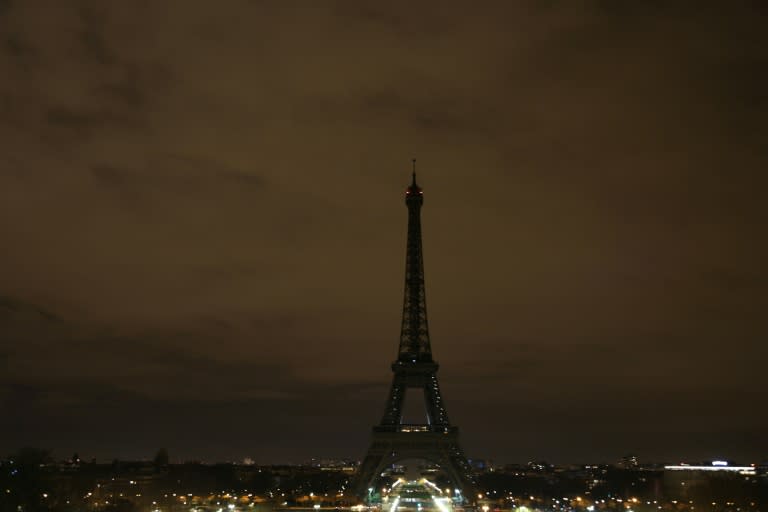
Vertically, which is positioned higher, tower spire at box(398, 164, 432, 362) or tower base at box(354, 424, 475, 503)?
tower spire at box(398, 164, 432, 362)

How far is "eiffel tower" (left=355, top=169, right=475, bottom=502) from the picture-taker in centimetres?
10725

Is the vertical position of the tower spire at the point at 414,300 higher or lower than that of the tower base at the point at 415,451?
higher

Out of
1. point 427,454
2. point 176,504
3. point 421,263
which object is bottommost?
point 176,504

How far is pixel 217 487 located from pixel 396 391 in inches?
1918

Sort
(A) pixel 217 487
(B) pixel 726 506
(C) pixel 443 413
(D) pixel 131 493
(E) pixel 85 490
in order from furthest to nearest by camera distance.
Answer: (A) pixel 217 487 < (D) pixel 131 493 < (C) pixel 443 413 < (E) pixel 85 490 < (B) pixel 726 506

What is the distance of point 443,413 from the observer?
111375 millimetres

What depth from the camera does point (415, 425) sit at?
371 feet

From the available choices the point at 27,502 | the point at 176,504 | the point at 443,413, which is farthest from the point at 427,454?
the point at 27,502

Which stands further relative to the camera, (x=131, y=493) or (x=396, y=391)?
(x=131, y=493)

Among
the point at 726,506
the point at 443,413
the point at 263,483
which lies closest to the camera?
the point at 726,506

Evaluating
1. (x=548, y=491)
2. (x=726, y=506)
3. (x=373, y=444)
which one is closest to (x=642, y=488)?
(x=548, y=491)

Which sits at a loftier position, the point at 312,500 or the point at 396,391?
the point at 396,391

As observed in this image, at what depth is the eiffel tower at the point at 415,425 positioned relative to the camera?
10725 cm

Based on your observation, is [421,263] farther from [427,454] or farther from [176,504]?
[176,504]
